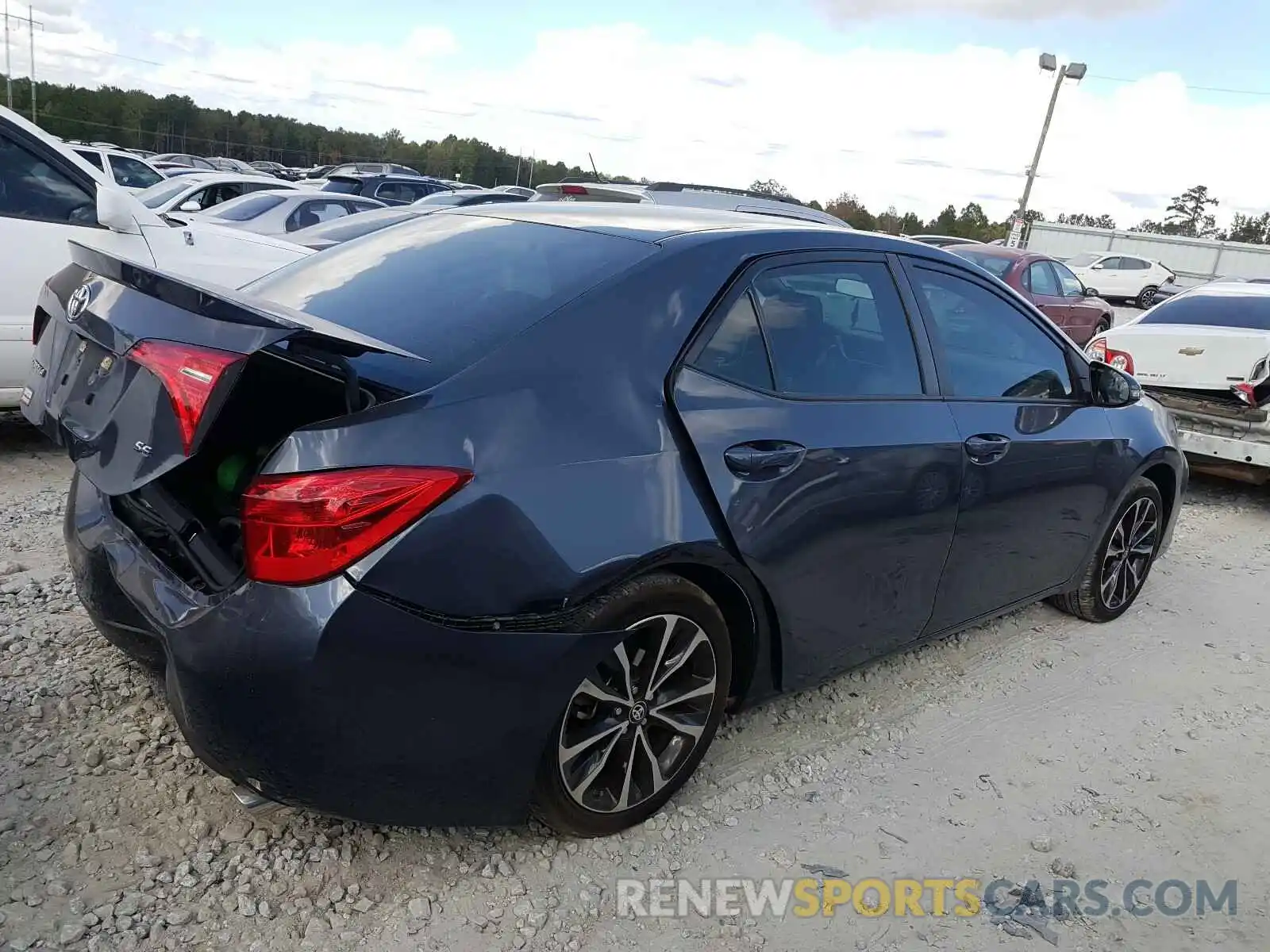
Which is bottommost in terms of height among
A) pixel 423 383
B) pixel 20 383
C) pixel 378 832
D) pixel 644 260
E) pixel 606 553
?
pixel 378 832

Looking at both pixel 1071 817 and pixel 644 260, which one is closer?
pixel 644 260

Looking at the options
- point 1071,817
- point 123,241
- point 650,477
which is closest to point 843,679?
point 1071,817

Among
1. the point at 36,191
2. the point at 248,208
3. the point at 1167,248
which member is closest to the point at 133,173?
the point at 248,208

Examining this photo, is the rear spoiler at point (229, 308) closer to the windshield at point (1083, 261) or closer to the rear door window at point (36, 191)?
Result: the rear door window at point (36, 191)

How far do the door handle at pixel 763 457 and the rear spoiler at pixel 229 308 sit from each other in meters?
0.84

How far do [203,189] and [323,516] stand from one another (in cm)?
1497

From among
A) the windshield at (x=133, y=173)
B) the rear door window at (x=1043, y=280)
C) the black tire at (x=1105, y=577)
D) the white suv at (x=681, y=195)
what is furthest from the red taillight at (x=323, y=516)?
the windshield at (x=133, y=173)

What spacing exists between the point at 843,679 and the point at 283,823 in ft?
6.80

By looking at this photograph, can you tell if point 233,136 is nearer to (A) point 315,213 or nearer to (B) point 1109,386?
(A) point 315,213

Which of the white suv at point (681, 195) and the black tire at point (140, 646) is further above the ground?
the white suv at point (681, 195)

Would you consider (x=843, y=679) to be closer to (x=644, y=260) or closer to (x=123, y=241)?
(x=644, y=260)

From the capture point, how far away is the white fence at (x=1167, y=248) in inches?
1615

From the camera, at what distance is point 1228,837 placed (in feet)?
10.2

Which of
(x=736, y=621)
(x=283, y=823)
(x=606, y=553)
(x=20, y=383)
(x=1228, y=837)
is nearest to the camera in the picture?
(x=606, y=553)
